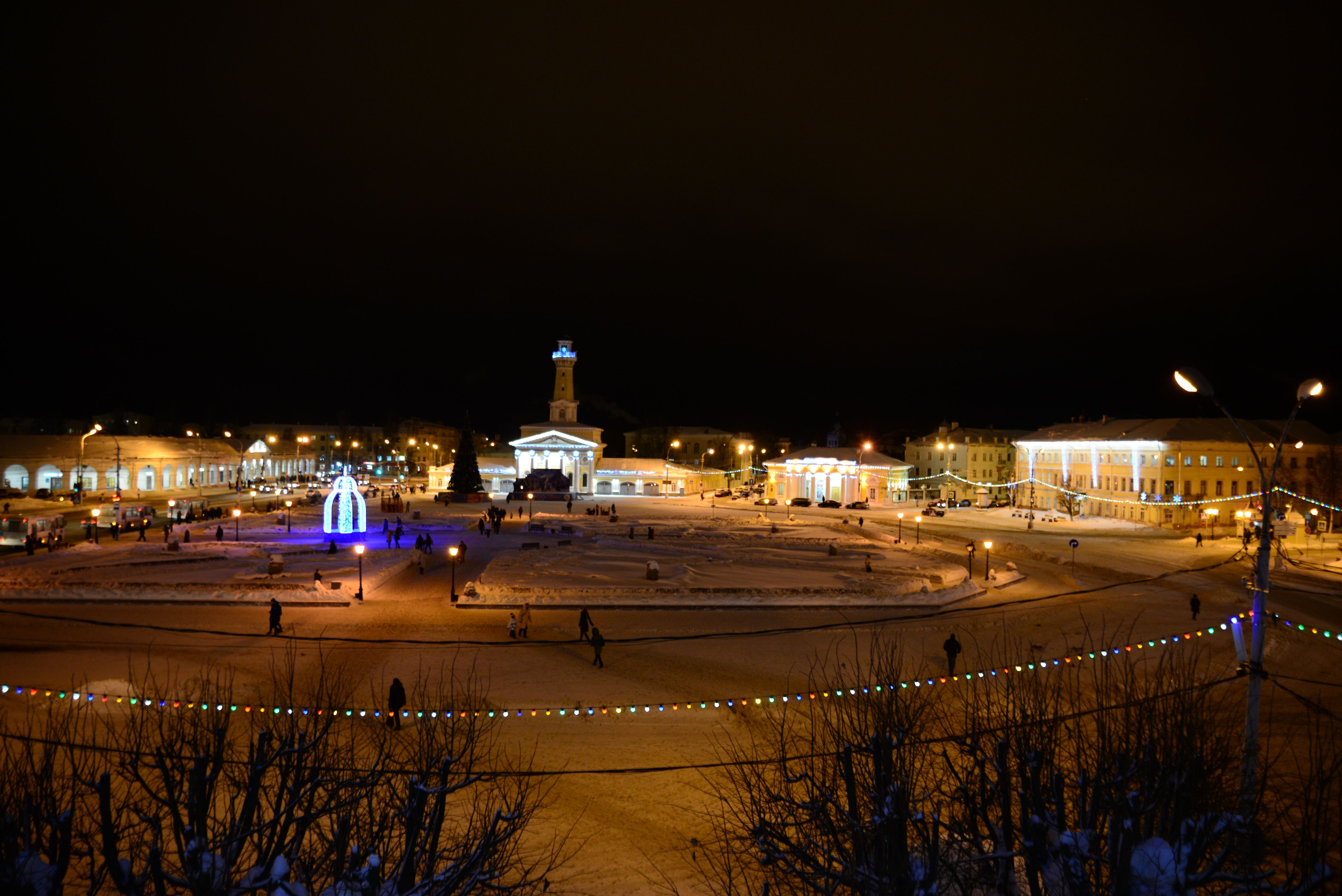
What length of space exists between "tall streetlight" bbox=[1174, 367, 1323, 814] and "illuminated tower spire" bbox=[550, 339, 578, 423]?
8927 cm

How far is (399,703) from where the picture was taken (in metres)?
12.7

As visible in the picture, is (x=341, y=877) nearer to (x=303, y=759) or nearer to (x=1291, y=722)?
(x=303, y=759)

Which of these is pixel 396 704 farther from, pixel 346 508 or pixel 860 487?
pixel 860 487

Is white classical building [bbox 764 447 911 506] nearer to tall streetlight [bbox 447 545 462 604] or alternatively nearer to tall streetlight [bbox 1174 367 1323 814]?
tall streetlight [bbox 447 545 462 604]

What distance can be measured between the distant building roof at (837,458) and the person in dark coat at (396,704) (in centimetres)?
5887

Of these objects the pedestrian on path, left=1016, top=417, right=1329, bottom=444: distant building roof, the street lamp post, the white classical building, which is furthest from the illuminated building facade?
the street lamp post

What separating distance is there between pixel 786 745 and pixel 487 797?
449 cm

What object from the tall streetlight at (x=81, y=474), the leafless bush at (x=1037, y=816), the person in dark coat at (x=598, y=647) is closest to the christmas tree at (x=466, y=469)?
the tall streetlight at (x=81, y=474)

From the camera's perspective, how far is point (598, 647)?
17.1m

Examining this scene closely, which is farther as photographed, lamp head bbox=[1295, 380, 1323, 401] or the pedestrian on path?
the pedestrian on path

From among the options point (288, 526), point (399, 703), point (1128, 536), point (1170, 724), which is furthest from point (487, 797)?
point (1128, 536)

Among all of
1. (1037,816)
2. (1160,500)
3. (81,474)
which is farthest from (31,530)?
(1160,500)

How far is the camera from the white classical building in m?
68.5

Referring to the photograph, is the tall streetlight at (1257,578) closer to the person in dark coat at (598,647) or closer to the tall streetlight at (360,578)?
the person in dark coat at (598,647)
